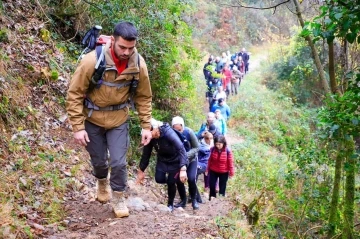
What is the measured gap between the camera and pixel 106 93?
4156mm

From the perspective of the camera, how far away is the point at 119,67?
13.4 ft

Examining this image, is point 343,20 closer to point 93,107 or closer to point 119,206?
point 93,107

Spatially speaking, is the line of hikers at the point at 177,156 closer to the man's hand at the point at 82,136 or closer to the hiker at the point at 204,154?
the hiker at the point at 204,154

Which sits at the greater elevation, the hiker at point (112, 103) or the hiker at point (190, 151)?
the hiker at point (112, 103)

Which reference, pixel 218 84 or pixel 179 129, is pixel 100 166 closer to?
pixel 179 129

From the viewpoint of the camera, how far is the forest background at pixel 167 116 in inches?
181

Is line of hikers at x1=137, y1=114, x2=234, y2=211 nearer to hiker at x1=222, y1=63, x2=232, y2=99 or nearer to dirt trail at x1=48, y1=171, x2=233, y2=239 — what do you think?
dirt trail at x1=48, y1=171, x2=233, y2=239

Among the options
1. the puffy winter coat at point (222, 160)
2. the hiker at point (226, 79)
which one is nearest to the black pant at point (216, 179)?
the puffy winter coat at point (222, 160)

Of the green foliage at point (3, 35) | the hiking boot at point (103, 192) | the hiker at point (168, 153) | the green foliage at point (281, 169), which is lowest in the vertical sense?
the green foliage at point (281, 169)

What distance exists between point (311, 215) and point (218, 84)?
9339 millimetres

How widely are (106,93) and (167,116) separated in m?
6.06

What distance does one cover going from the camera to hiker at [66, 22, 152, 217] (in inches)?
157

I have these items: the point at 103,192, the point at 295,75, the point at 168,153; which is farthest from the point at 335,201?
the point at 295,75

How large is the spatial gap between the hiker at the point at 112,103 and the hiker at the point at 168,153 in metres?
1.08
